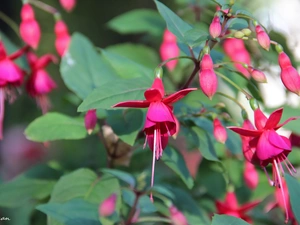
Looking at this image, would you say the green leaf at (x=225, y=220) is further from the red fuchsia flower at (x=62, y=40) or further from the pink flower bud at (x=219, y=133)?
the red fuchsia flower at (x=62, y=40)

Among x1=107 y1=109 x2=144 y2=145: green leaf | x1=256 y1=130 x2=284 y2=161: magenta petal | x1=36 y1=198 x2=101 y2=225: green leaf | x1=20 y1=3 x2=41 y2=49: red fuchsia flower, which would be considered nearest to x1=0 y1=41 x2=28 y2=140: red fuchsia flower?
x1=20 y1=3 x2=41 y2=49: red fuchsia flower

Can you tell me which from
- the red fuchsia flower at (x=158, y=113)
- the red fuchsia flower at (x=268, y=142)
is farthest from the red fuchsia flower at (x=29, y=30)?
the red fuchsia flower at (x=268, y=142)

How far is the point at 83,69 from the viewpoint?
4.28 feet

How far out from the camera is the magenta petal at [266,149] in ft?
3.04

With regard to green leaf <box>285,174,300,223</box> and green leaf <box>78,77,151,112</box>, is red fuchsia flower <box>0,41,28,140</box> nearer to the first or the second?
green leaf <box>78,77,151,112</box>

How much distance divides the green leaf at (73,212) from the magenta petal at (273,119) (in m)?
0.33

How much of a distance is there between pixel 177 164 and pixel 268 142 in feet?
0.83

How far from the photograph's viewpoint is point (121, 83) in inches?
39.3

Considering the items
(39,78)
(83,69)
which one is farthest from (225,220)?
(39,78)

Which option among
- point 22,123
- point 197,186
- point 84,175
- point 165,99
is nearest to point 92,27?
point 22,123

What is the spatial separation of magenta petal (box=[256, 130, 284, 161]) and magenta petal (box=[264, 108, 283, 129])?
1 centimetres

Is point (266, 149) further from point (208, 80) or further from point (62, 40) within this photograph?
point (62, 40)

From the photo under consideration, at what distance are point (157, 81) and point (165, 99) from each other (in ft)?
0.17

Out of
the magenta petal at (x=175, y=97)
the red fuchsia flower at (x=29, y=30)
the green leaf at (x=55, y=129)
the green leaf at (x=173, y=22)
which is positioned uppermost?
the green leaf at (x=173, y=22)
